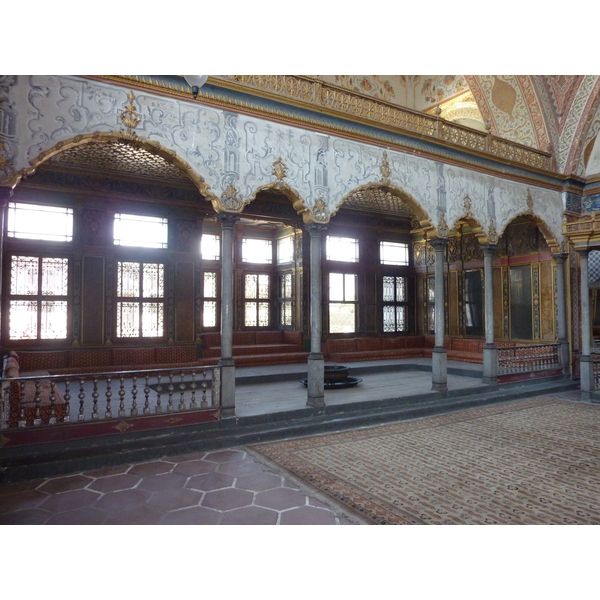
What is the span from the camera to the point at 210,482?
409 cm

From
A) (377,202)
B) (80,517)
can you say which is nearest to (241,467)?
(80,517)

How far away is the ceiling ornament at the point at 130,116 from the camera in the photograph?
484 centimetres

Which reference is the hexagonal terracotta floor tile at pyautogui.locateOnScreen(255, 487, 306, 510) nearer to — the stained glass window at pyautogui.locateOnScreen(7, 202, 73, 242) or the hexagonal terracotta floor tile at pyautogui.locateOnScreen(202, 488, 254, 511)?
the hexagonal terracotta floor tile at pyautogui.locateOnScreen(202, 488, 254, 511)

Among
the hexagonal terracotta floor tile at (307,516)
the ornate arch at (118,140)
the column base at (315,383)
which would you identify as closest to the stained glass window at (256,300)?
the column base at (315,383)

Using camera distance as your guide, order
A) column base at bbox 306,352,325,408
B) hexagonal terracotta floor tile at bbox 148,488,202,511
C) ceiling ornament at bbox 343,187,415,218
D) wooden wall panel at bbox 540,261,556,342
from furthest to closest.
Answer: wooden wall panel at bbox 540,261,556,342, ceiling ornament at bbox 343,187,415,218, column base at bbox 306,352,325,408, hexagonal terracotta floor tile at bbox 148,488,202,511

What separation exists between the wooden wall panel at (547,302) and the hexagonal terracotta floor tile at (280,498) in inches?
331

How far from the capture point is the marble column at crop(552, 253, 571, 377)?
30.8 feet

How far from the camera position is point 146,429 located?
488cm

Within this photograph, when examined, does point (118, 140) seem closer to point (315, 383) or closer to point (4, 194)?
point (4, 194)

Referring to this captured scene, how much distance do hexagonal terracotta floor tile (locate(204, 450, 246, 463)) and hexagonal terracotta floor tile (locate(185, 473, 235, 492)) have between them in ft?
1.48

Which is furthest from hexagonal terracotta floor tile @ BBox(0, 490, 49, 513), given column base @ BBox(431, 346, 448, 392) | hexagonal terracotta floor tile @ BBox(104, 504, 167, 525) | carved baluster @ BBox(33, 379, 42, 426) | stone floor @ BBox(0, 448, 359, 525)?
column base @ BBox(431, 346, 448, 392)

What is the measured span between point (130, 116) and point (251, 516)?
14.6 ft

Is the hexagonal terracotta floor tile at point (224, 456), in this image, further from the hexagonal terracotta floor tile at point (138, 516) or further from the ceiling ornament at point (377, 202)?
the ceiling ornament at point (377, 202)

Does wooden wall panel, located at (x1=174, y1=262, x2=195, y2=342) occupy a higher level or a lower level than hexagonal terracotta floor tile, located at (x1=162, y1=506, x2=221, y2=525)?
higher
